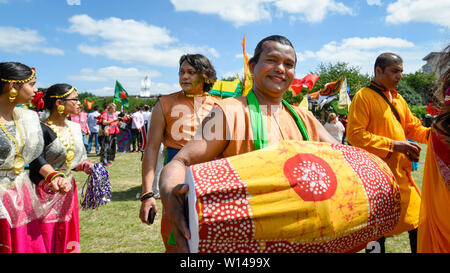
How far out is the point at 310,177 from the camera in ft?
3.39

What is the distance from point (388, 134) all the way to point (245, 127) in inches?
87.4

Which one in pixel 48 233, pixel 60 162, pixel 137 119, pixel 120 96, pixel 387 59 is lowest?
pixel 48 233

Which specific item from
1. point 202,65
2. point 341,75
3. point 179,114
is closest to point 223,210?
point 179,114

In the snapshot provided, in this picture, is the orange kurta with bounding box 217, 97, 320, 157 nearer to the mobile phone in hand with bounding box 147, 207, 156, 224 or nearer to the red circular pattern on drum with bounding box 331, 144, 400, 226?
the red circular pattern on drum with bounding box 331, 144, 400, 226

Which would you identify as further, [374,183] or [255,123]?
[255,123]

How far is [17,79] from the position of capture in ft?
8.35

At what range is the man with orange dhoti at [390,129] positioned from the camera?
278cm

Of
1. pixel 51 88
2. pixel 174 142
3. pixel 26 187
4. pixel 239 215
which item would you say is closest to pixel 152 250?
pixel 26 187

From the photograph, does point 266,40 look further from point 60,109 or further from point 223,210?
point 60,109

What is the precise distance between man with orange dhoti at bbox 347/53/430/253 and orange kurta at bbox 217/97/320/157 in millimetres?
1601

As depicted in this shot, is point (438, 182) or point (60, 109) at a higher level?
point (60, 109)

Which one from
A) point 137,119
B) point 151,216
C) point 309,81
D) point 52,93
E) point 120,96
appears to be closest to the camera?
point 151,216

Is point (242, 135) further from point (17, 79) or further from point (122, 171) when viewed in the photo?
point (122, 171)

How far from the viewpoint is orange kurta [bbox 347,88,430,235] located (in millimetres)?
2793
